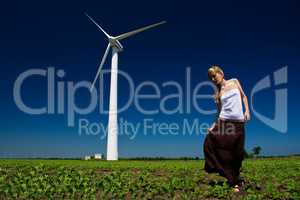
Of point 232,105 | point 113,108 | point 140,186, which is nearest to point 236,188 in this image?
point 232,105

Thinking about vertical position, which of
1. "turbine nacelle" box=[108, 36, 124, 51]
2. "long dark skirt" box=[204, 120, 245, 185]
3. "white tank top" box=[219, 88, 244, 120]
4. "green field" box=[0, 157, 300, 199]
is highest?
"turbine nacelle" box=[108, 36, 124, 51]

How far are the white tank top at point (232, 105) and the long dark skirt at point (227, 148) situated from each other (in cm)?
15

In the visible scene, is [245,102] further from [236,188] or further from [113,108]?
[113,108]

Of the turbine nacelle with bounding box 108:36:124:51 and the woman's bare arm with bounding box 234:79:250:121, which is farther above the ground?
the turbine nacelle with bounding box 108:36:124:51

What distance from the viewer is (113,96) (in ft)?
120

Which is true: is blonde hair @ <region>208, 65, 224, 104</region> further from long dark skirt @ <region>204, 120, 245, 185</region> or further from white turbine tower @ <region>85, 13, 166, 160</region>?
white turbine tower @ <region>85, 13, 166, 160</region>

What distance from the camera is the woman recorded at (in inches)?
415

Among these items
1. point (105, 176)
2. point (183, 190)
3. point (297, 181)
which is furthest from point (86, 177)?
point (297, 181)

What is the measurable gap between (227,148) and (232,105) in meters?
0.97

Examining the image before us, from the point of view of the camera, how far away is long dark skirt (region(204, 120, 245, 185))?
10.6 metres

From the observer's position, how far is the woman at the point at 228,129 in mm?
10531

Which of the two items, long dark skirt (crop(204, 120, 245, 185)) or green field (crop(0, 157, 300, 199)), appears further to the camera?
long dark skirt (crop(204, 120, 245, 185))

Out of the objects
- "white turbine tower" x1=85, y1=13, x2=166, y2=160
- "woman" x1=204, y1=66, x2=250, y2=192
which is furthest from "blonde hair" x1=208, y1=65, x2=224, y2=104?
"white turbine tower" x1=85, y1=13, x2=166, y2=160

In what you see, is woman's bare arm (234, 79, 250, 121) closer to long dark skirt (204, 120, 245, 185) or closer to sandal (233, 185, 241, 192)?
long dark skirt (204, 120, 245, 185)
